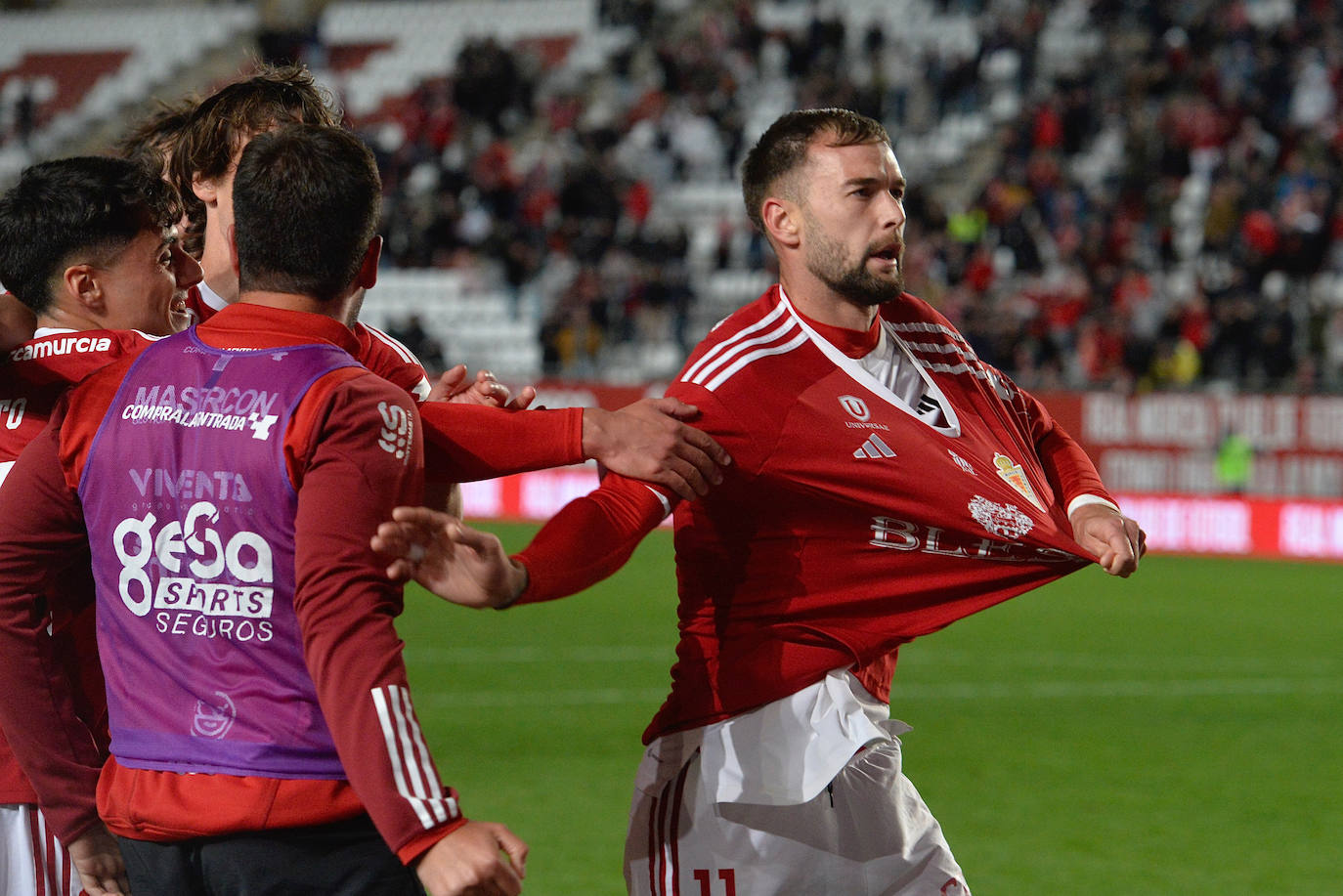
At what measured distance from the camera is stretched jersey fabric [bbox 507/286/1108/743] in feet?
11.7

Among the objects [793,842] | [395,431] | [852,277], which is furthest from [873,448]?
[395,431]

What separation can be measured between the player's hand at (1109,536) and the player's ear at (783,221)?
2.93 ft

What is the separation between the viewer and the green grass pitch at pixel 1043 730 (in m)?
7.42

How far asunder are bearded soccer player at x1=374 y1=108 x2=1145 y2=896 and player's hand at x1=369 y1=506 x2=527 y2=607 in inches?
24.4

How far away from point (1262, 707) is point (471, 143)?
20821 millimetres

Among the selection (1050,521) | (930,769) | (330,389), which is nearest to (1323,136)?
(930,769)

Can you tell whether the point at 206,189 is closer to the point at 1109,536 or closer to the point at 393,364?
the point at 393,364

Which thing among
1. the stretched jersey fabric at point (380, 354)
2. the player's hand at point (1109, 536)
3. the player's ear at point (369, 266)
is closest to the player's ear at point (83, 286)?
the stretched jersey fabric at point (380, 354)

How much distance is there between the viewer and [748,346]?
363 cm

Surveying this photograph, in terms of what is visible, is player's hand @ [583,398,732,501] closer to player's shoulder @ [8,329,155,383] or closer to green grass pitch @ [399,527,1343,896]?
player's shoulder @ [8,329,155,383]

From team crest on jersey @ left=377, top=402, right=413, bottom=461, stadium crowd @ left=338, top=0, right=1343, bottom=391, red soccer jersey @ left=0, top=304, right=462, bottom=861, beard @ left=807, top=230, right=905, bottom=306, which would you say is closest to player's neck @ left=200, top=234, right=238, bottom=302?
red soccer jersey @ left=0, top=304, right=462, bottom=861

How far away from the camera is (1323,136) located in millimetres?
22688

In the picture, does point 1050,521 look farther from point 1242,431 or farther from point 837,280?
point 1242,431

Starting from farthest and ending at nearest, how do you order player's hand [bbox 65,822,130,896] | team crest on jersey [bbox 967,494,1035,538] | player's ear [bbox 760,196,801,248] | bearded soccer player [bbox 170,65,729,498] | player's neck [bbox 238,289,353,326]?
1. player's ear [bbox 760,196,801,248]
2. team crest on jersey [bbox 967,494,1035,538]
3. bearded soccer player [bbox 170,65,729,498]
4. player's hand [bbox 65,822,130,896]
5. player's neck [bbox 238,289,353,326]
